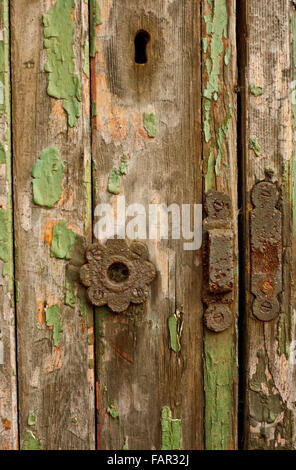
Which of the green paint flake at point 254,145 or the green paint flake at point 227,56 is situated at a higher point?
the green paint flake at point 227,56

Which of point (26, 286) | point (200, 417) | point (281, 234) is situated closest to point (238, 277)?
point (281, 234)

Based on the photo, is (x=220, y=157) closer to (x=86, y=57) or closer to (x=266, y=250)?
(x=266, y=250)

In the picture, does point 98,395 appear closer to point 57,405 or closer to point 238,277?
point 57,405

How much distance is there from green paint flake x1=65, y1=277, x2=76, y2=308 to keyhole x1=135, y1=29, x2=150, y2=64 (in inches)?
19.3

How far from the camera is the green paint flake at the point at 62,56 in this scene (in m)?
0.76

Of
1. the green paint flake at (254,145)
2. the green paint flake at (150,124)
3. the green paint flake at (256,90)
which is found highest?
the green paint flake at (256,90)

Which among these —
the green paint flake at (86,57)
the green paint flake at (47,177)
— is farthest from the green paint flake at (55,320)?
the green paint flake at (86,57)

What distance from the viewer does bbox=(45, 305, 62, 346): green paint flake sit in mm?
789

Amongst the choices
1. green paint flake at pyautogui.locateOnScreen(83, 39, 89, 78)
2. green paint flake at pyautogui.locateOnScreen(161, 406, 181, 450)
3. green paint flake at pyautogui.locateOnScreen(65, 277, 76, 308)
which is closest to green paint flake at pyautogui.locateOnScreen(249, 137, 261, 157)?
green paint flake at pyautogui.locateOnScreen(83, 39, 89, 78)

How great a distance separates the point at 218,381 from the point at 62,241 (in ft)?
1.48

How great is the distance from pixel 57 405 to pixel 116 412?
13 centimetres

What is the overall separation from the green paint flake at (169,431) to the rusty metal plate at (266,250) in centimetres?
29

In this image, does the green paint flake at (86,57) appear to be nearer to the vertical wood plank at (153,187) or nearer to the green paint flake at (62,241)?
the vertical wood plank at (153,187)

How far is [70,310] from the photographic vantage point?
2.60ft
